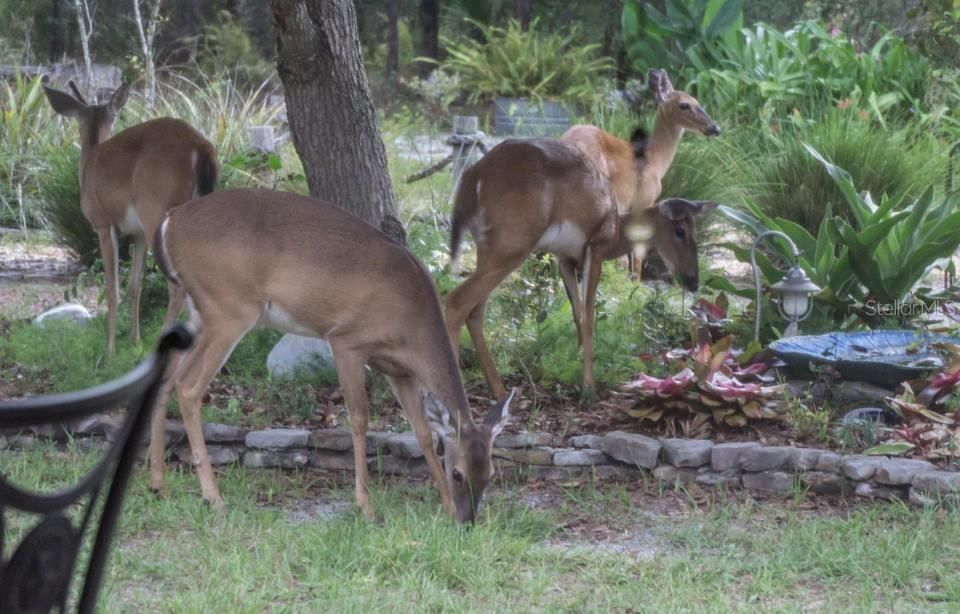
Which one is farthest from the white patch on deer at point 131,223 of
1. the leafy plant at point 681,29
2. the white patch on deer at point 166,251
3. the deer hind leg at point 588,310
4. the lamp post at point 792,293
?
the leafy plant at point 681,29

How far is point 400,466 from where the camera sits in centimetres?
572

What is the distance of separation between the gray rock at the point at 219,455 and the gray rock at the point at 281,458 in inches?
4.2

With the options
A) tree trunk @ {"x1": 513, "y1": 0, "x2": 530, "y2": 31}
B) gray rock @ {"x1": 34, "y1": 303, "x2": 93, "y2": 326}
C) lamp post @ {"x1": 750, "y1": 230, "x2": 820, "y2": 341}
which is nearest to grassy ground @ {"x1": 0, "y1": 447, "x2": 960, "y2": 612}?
lamp post @ {"x1": 750, "y1": 230, "x2": 820, "y2": 341}

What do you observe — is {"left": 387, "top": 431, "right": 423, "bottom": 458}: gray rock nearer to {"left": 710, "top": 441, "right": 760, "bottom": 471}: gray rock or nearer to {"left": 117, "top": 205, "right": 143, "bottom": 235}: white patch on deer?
{"left": 710, "top": 441, "right": 760, "bottom": 471}: gray rock

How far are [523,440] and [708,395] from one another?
805 mm

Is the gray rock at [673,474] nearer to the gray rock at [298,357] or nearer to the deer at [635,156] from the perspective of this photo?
the gray rock at [298,357]

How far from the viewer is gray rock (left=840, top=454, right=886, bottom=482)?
5184 millimetres

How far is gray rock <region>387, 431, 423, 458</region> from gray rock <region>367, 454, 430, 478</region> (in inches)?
1.1

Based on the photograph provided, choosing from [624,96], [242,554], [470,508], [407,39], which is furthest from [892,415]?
[407,39]

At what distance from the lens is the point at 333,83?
6848 mm

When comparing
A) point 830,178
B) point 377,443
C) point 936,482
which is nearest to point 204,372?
point 377,443

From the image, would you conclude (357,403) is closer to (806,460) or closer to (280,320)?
(280,320)

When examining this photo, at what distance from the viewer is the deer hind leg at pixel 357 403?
511 cm

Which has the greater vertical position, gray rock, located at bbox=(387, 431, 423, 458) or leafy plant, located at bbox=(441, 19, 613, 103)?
gray rock, located at bbox=(387, 431, 423, 458)
